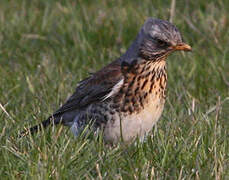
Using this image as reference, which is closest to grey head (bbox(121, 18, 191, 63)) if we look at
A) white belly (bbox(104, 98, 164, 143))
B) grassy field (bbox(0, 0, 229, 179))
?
white belly (bbox(104, 98, 164, 143))

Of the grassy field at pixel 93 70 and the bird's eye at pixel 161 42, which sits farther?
the bird's eye at pixel 161 42

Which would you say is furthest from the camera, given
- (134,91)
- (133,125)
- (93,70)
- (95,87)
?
(93,70)

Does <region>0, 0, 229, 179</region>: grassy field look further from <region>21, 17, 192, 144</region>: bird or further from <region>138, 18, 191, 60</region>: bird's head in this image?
<region>138, 18, 191, 60</region>: bird's head

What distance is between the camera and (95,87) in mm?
6520

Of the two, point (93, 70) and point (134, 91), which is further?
point (93, 70)

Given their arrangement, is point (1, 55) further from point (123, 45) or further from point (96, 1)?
point (96, 1)

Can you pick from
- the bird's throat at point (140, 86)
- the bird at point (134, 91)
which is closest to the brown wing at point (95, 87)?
the bird at point (134, 91)

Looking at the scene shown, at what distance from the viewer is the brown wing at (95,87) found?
20.7 ft

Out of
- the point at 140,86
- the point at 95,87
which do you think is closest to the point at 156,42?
the point at 140,86

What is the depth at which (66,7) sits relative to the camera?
1067 cm

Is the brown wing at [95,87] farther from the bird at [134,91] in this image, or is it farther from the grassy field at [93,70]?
the grassy field at [93,70]

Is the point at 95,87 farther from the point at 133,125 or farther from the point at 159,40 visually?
the point at 159,40

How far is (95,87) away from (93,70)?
6.31 ft

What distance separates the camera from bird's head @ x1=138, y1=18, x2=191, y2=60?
20.0 feet
